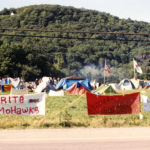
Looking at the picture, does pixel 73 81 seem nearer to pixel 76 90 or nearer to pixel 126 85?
pixel 126 85

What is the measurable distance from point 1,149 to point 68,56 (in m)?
161

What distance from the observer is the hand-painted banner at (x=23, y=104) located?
1575 centimetres

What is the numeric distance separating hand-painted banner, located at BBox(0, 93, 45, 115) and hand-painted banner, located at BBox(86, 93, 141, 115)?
196 cm

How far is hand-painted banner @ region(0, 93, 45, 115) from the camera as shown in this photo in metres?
15.8

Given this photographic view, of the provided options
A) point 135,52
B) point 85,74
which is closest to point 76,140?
point 85,74

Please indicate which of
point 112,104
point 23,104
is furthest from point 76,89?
point 23,104

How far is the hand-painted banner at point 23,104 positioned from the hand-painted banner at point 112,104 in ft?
6.43

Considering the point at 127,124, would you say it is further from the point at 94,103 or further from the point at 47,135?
the point at 47,135

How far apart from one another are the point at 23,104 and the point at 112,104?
3.67 m

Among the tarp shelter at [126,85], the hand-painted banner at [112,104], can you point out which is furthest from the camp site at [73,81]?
the tarp shelter at [126,85]

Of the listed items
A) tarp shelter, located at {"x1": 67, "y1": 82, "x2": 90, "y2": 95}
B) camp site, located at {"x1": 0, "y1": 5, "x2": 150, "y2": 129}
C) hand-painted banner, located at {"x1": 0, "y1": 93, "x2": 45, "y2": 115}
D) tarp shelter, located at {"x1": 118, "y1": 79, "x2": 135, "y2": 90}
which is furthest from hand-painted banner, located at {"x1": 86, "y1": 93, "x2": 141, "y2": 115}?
tarp shelter, located at {"x1": 118, "y1": 79, "x2": 135, "y2": 90}

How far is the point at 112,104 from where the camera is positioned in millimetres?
16266

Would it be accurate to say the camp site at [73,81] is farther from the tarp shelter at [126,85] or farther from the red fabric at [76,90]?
the tarp shelter at [126,85]

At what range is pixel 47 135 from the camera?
13.4 m
